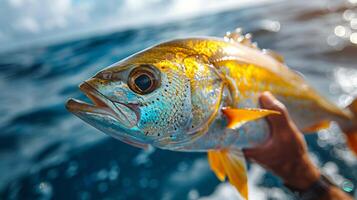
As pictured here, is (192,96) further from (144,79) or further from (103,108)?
(103,108)

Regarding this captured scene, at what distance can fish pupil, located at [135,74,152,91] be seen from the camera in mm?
1386

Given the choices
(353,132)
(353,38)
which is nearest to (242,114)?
(353,132)

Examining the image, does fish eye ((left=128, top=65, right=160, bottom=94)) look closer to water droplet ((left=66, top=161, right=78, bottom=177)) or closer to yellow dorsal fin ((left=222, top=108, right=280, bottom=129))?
yellow dorsal fin ((left=222, top=108, right=280, bottom=129))

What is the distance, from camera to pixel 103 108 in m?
1.33

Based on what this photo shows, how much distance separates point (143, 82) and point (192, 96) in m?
0.26

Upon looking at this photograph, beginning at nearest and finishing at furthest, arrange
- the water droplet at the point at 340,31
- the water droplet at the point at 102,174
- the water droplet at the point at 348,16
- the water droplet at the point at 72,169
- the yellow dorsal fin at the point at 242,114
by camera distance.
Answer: the yellow dorsal fin at the point at 242,114 → the water droplet at the point at 102,174 → the water droplet at the point at 72,169 → the water droplet at the point at 340,31 → the water droplet at the point at 348,16

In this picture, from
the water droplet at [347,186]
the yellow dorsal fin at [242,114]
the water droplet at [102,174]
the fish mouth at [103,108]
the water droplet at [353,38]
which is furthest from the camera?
the water droplet at [353,38]

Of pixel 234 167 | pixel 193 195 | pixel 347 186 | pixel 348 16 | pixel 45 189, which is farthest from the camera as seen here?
pixel 348 16

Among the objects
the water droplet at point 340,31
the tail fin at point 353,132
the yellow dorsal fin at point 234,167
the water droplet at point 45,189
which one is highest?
the yellow dorsal fin at point 234,167

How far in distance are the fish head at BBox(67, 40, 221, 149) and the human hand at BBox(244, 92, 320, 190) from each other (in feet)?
2.76

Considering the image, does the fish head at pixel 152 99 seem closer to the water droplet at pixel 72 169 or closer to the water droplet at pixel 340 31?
the water droplet at pixel 72 169

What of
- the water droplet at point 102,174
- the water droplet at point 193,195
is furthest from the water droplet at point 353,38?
the water droplet at point 102,174

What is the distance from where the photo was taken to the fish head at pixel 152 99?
133 cm

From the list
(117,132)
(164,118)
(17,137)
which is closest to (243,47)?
(164,118)
